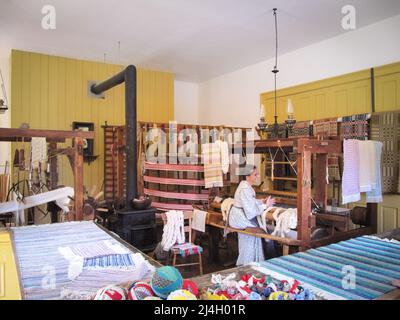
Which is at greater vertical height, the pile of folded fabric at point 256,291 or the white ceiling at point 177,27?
the white ceiling at point 177,27

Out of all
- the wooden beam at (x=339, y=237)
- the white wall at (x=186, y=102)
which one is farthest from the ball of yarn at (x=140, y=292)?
the white wall at (x=186, y=102)

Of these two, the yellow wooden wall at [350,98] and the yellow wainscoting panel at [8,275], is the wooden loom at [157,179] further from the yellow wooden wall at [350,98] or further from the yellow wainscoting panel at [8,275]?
the yellow wainscoting panel at [8,275]

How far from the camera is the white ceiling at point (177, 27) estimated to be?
4203 millimetres

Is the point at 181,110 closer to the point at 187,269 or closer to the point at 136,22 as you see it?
the point at 136,22

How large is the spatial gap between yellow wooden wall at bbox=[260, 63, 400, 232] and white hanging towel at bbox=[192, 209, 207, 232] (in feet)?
8.44

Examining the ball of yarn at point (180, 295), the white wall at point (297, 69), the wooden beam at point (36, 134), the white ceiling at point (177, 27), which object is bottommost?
the ball of yarn at point (180, 295)

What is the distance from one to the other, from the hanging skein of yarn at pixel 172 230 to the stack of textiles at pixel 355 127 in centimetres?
265

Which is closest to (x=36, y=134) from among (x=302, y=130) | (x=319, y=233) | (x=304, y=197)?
(x=304, y=197)

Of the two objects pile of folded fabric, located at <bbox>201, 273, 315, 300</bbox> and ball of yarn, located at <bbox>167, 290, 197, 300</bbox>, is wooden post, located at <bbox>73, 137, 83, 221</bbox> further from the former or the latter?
ball of yarn, located at <bbox>167, 290, 197, 300</bbox>

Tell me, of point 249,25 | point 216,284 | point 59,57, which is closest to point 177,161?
point 249,25

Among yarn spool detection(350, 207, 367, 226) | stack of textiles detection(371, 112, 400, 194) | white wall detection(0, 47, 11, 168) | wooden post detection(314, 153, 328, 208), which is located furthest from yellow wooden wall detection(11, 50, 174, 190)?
yarn spool detection(350, 207, 367, 226)

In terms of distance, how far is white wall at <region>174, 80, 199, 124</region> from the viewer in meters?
8.16

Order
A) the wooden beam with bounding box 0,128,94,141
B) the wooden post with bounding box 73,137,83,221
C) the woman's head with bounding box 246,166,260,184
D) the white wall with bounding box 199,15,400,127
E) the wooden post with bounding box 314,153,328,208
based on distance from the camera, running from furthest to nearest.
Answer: the white wall with bounding box 199,15,400,127 < the woman's head with bounding box 246,166,260,184 < the wooden post with bounding box 314,153,328,208 < the wooden post with bounding box 73,137,83,221 < the wooden beam with bounding box 0,128,94,141

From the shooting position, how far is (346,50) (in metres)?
5.17
